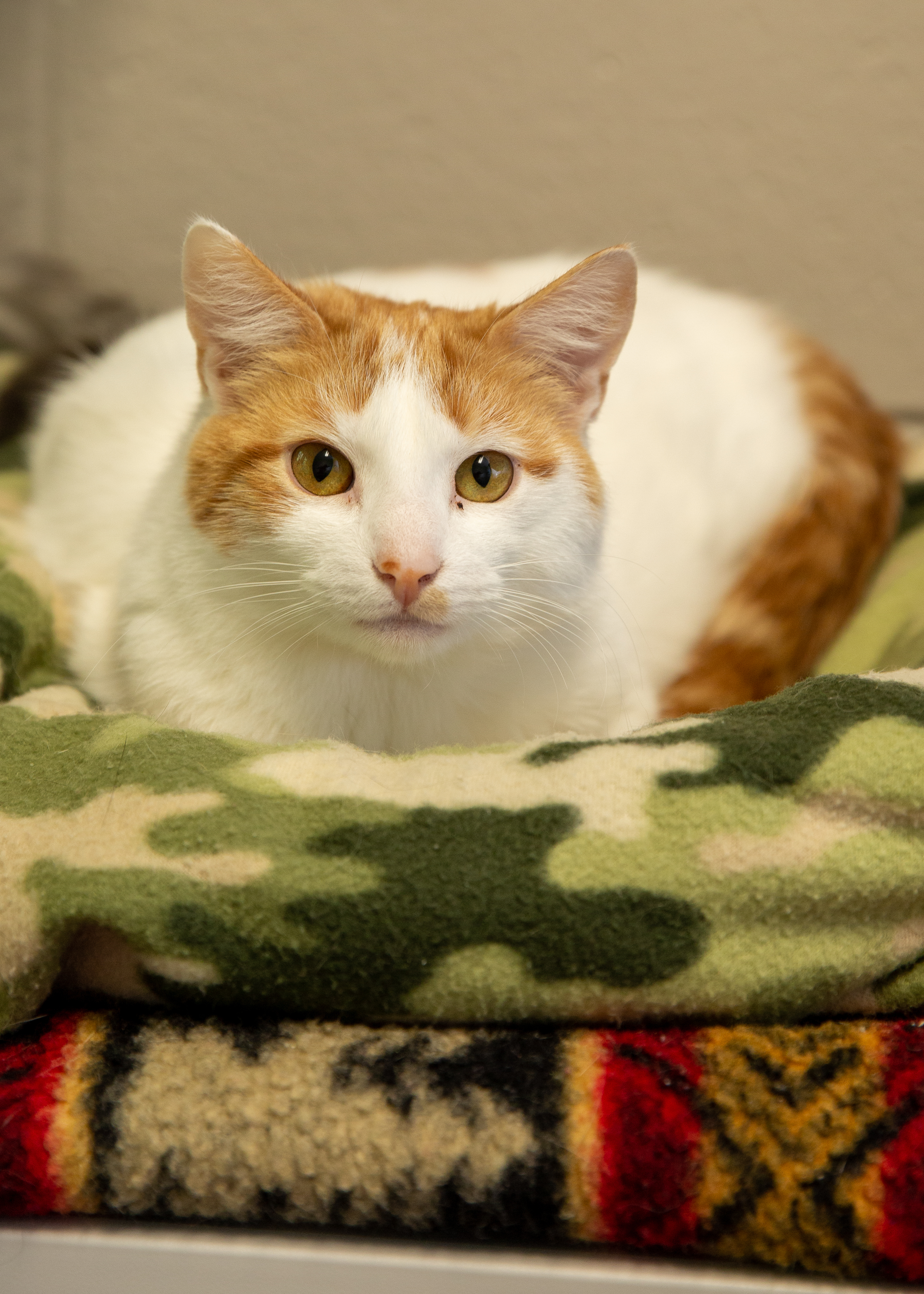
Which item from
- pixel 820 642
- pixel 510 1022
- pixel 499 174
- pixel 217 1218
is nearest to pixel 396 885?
pixel 510 1022

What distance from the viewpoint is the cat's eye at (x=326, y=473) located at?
40.9 inches

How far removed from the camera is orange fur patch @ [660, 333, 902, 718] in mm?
1428

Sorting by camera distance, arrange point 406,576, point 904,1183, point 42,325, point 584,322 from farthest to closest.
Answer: point 42,325, point 584,322, point 406,576, point 904,1183

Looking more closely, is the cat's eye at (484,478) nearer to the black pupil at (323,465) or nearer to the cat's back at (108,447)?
the black pupil at (323,465)

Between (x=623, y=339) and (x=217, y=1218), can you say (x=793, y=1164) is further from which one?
(x=623, y=339)

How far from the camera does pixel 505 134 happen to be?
221cm

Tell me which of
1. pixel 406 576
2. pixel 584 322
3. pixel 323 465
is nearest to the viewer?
pixel 406 576

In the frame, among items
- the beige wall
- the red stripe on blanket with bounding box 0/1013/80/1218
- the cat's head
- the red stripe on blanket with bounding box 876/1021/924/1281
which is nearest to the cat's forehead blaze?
the cat's head

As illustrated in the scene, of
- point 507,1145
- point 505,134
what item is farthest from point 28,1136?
point 505,134

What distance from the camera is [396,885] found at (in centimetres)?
82

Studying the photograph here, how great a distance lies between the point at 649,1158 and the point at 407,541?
1.72ft

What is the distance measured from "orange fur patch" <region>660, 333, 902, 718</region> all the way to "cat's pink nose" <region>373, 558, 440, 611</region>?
524 mm

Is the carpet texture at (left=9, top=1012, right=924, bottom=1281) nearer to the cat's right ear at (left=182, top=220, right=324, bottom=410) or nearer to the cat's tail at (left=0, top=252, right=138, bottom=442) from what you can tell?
the cat's right ear at (left=182, top=220, right=324, bottom=410)

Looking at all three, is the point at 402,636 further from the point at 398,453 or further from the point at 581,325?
the point at 581,325
